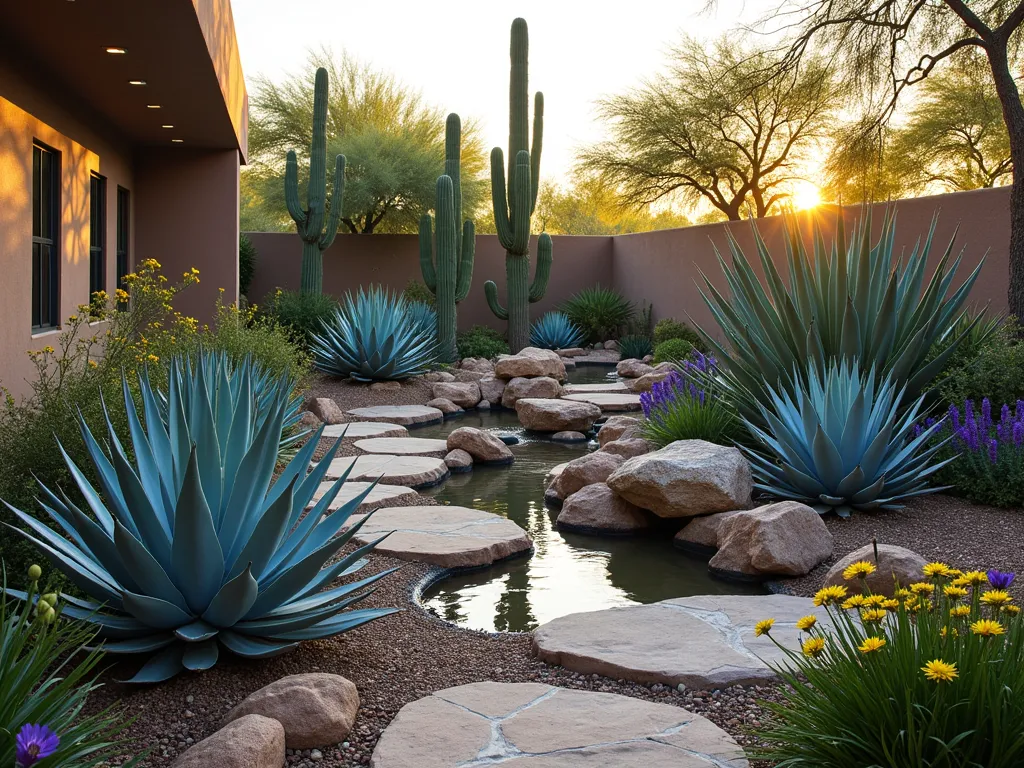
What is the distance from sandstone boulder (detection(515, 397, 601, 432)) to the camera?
10.5m

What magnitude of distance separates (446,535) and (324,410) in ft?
16.0

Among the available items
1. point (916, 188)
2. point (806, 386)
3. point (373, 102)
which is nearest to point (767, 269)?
point (806, 386)

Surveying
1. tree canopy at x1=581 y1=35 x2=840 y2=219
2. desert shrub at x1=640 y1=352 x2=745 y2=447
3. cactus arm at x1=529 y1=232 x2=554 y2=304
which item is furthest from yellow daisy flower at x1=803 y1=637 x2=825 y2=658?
tree canopy at x1=581 y1=35 x2=840 y2=219

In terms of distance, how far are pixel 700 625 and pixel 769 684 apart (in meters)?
0.65

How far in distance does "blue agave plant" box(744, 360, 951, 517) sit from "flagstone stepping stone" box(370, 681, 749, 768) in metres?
2.89

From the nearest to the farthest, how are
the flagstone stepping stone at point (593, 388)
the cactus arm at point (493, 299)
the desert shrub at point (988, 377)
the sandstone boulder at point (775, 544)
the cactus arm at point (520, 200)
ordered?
the sandstone boulder at point (775, 544) → the desert shrub at point (988, 377) → the flagstone stepping stone at point (593, 388) → the cactus arm at point (520, 200) → the cactus arm at point (493, 299)

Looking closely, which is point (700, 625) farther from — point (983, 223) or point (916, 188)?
point (916, 188)

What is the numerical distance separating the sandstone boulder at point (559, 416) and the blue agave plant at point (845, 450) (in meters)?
4.43

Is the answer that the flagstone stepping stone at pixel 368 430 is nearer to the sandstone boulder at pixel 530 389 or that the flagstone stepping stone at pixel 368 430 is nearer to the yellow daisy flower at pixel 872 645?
the sandstone boulder at pixel 530 389

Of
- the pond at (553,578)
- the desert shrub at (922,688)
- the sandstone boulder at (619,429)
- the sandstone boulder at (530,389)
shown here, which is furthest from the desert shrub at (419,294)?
the desert shrub at (922,688)

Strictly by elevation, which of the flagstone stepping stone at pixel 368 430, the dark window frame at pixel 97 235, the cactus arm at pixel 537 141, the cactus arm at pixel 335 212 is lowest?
the flagstone stepping stone at pixel 368 430

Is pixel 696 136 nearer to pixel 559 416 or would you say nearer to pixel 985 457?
pixel 559 416

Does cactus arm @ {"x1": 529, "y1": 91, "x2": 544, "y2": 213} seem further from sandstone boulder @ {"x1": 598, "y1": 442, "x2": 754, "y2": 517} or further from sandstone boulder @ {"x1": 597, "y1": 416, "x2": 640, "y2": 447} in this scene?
sandstone boulder @ {"x1": 598, "y1": 442, "x2": 754, "y2": 517}

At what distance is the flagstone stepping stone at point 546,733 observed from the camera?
2.88 metres
